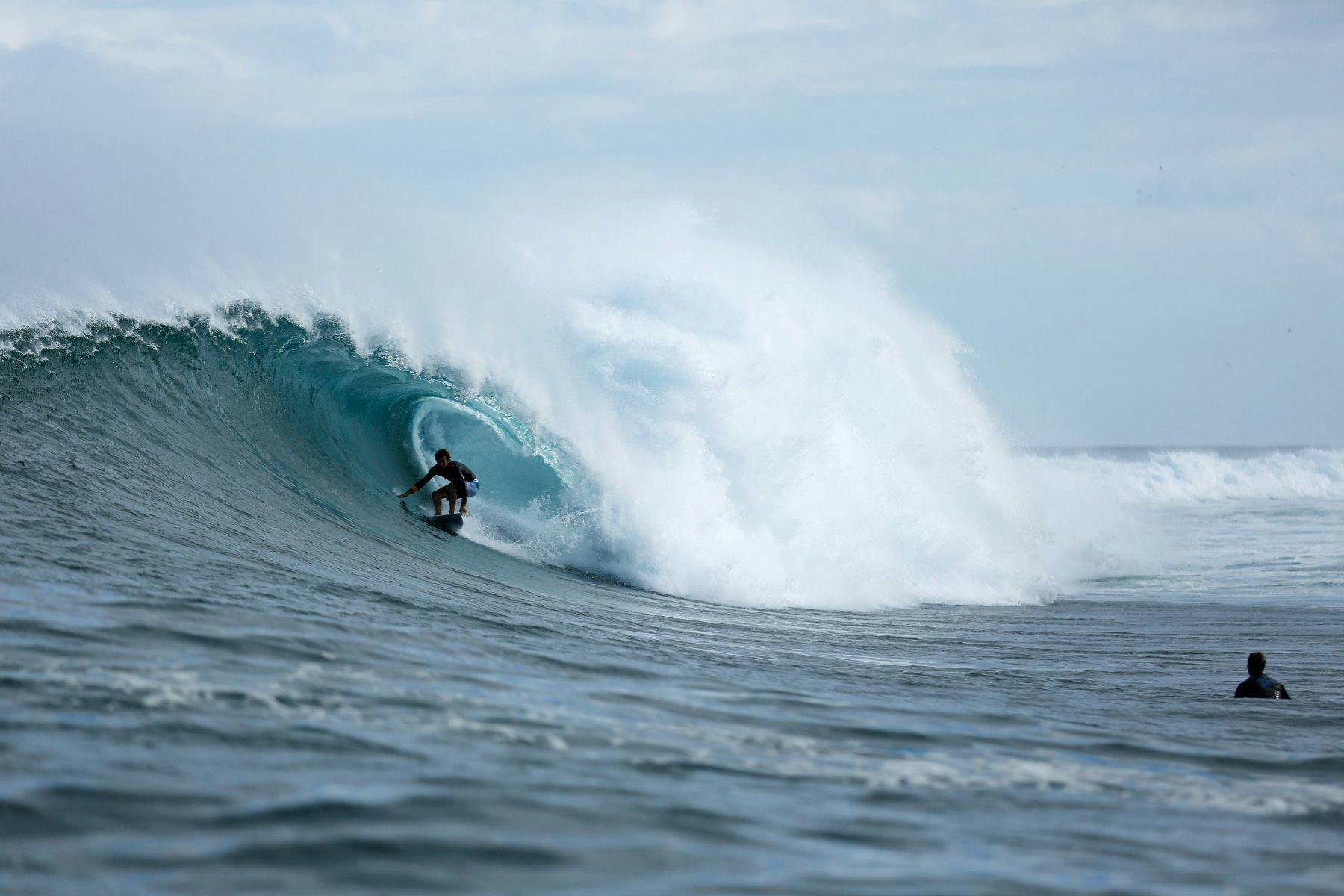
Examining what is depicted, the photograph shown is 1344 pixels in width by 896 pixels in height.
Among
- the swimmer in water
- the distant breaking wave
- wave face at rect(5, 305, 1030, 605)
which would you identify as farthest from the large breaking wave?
the distant breaking wave

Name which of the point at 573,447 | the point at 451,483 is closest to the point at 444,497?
the point at 451,483

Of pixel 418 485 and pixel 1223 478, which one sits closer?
pixel 418 485

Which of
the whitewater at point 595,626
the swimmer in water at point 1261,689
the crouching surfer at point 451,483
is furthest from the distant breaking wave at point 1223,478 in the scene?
the swimmer in water at point 1261,689

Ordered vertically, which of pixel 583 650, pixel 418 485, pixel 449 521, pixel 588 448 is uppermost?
pixel 588 448

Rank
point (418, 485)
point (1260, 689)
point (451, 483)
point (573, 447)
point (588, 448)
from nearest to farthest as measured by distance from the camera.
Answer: point (1260, 689) → point (418, 485) → point (451, 483) → point (588, 448) → point (573, 447)

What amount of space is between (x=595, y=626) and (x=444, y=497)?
4.95 m

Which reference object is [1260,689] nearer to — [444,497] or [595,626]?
[595,626]

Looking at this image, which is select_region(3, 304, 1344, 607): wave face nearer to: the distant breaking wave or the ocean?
the ocean

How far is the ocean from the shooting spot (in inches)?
135

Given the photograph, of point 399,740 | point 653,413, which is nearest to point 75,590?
point 399,740

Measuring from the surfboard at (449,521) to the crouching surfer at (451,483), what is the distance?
0.11 m

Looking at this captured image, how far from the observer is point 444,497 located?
12.9 m

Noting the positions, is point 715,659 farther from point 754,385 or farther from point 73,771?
point 754,385

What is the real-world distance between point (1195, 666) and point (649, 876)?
25.8ft
